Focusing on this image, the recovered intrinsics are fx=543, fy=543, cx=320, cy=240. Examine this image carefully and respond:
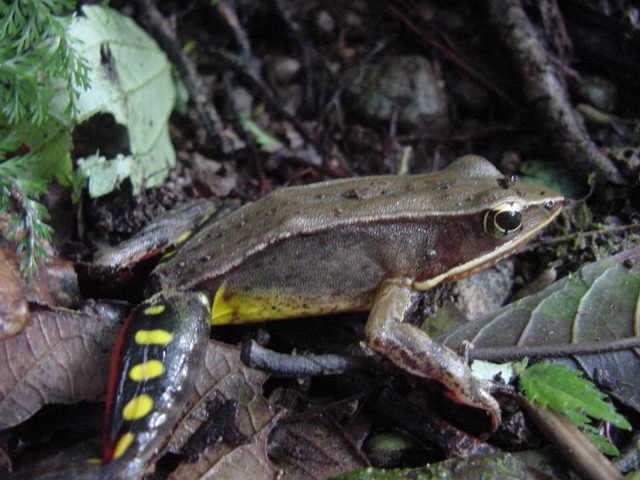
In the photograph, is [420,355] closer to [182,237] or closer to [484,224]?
[484,224]

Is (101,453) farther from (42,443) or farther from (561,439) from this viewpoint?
(561,439)

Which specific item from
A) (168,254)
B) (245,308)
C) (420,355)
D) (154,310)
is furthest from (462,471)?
(168,254)

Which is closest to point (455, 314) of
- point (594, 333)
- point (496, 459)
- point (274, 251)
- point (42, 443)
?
point (594, 333)

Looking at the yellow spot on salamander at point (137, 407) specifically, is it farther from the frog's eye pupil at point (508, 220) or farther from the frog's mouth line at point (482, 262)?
the frog's eye pupil at point (508, 220)

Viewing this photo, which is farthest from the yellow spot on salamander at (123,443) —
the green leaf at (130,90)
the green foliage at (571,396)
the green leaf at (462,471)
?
the green foliage at (571,396)

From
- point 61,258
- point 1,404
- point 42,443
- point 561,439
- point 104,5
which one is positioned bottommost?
point 561,439

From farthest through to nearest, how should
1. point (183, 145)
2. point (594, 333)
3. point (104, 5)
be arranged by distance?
point (183, 145) < point (104, 5) < point (594, 333)
